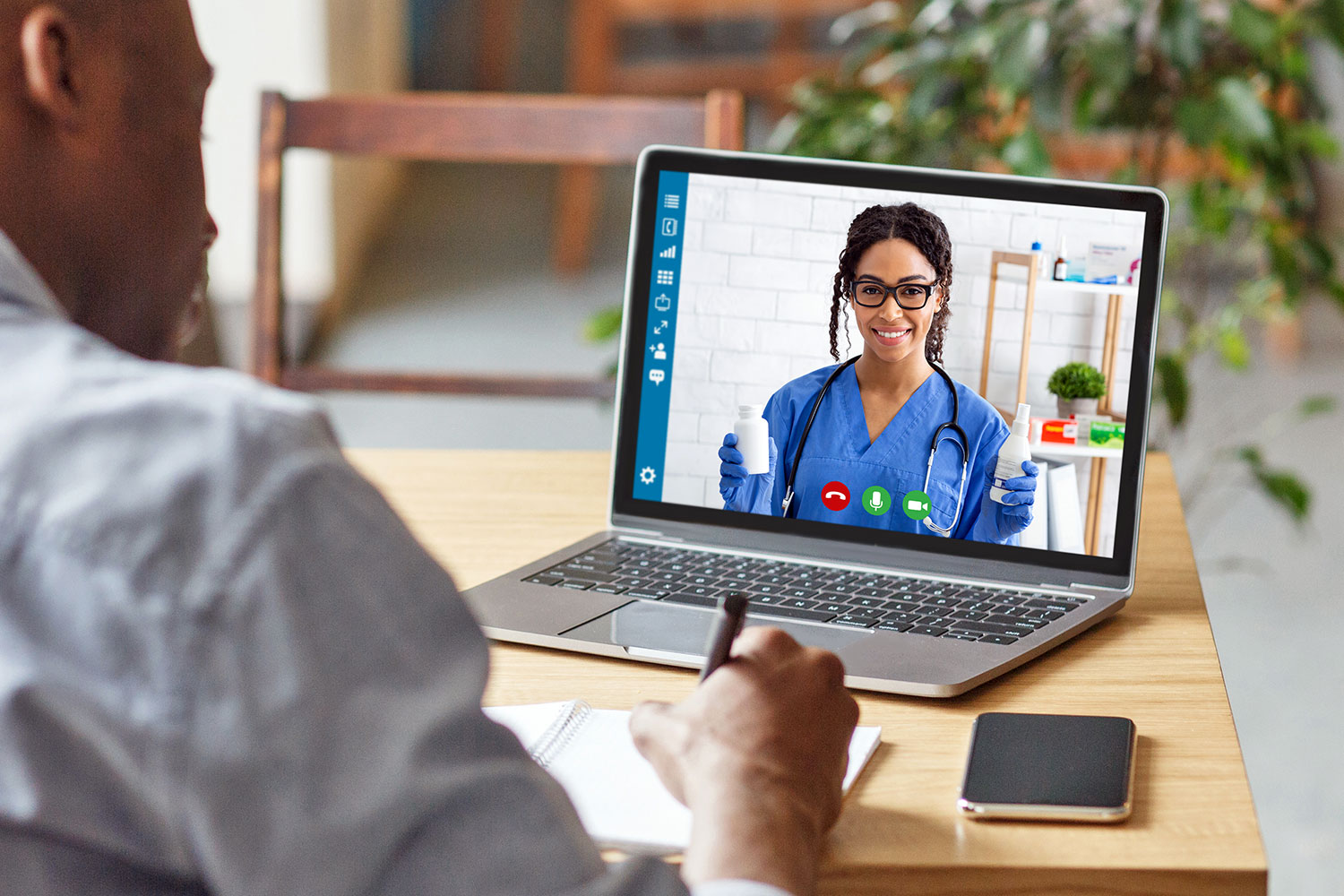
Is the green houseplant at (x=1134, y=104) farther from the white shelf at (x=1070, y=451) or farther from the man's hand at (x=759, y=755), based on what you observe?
the man's hand at (x=759, y=755)

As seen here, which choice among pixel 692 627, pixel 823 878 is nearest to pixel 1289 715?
pixel 692 627

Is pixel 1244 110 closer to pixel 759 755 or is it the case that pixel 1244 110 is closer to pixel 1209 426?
pixel 759 755

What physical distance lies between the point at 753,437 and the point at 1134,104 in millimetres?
953

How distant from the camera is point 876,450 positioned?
833 mm

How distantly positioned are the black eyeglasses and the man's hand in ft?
1.00

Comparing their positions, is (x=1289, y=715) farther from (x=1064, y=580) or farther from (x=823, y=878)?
(x=823, y=878)

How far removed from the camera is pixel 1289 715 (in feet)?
6.09

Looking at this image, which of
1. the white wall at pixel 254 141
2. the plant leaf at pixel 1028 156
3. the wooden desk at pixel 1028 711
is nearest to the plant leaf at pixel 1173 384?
the plant leaf at pixel 1028 156

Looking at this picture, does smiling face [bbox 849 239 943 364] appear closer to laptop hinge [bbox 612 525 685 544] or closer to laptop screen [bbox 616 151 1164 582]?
laptop screen [bbox 616 151 1164 582]

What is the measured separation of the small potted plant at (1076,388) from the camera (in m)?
0.81

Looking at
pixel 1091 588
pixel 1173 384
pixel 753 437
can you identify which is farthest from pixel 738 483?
pixel 1173 384

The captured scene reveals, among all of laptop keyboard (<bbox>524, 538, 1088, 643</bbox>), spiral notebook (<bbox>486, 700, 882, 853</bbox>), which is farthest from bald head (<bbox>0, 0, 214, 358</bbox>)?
laptop keyboard (<bbox>524, 538, 1088, 643</bbox>)

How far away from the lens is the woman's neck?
32.4 inches

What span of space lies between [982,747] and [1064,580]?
0.23 m
